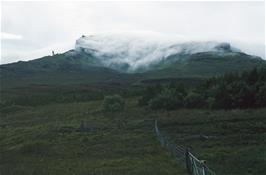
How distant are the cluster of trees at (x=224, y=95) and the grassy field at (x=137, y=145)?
4562mm

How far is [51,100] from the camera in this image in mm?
93125

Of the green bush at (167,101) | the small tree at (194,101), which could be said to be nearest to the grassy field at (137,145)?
the small tree at (194,101)

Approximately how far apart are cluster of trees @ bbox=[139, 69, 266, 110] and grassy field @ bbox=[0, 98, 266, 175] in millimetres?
4562

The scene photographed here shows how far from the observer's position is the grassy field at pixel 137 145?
79.6 feet

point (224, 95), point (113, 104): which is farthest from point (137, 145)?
point (113, 104)

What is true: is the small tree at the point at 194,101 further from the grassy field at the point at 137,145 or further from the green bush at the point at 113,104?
the green bush at the point at 113,104

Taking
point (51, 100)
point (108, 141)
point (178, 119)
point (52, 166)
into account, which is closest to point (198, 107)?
point (178, 119)

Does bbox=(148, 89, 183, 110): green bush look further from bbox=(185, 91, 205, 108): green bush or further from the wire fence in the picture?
the wire fence

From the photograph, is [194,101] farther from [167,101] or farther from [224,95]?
[224,95]

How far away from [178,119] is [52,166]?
74.7 feet

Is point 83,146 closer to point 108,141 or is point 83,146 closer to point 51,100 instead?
point 108,141

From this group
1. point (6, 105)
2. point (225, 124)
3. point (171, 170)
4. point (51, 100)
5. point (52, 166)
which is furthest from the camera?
point (51, 100)

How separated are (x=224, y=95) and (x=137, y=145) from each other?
26.8 meters

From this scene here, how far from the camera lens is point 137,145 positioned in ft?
108
